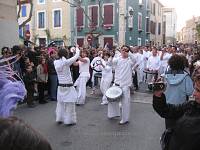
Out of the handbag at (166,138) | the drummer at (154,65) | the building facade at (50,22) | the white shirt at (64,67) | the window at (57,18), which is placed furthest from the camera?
the window at (57,18)

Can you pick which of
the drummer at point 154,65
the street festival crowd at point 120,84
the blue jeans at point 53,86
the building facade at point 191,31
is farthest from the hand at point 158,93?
the building facade at point 191,31

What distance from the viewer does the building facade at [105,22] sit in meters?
37.0

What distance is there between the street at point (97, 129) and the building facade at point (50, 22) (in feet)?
92.1

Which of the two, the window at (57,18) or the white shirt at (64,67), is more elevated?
the window at (57,18)

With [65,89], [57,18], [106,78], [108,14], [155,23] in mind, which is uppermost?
[108,14]

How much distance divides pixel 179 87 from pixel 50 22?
3633 centimetres

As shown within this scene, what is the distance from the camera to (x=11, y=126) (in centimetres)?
126

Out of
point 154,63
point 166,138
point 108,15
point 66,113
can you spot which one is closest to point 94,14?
point 108,15

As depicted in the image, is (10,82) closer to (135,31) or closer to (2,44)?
(2,44)

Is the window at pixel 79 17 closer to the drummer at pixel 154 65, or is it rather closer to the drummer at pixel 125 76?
the drummer at pixel 154 65

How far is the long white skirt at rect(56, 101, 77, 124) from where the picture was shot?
27.5ft

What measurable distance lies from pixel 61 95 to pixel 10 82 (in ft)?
18.8

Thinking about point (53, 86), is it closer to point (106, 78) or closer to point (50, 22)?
point (106, 78)

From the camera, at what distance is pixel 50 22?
40594 millimetres
